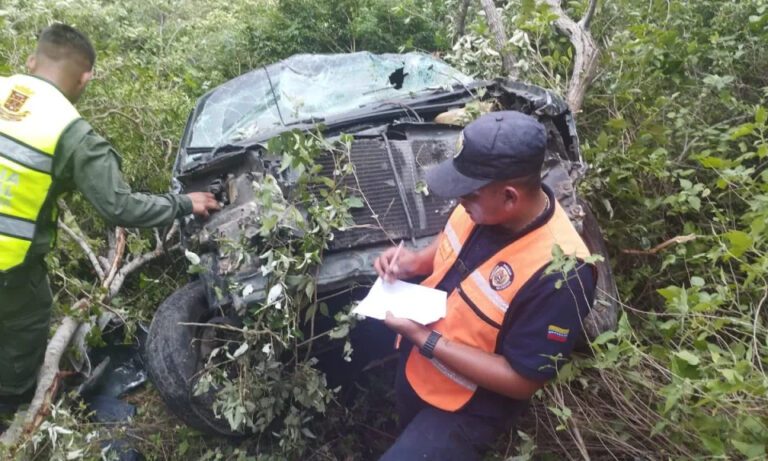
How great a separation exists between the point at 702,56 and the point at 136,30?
5976 mm

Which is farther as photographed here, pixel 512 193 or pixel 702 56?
pixel 702 56

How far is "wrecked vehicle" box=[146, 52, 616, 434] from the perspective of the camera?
235cm

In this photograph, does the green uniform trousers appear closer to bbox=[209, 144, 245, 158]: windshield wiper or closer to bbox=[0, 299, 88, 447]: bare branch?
bbox=[0, 299, 88, 447]: bare branch

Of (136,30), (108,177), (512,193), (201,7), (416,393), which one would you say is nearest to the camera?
(512,193)

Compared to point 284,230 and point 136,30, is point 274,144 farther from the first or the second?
point 136,30

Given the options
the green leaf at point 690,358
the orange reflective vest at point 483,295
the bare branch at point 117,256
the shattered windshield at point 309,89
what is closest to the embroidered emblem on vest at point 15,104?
the shattered windshield at point 309,89

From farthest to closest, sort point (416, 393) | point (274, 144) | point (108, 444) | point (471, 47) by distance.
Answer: point (471, 47) → point (108, 444) → point (274, 144) → point (416, 393)

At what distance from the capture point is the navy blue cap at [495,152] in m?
1.56

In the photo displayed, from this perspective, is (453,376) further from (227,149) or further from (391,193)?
(227,149)

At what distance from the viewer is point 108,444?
8.75 feet

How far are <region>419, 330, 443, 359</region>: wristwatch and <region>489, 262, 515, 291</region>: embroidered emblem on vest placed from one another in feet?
0.79

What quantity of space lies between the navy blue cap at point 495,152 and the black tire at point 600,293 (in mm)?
821

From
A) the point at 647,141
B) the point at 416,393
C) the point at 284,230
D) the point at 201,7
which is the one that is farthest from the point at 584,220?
the point at 201,7

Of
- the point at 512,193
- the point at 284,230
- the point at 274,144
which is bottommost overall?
the point at 284,230
